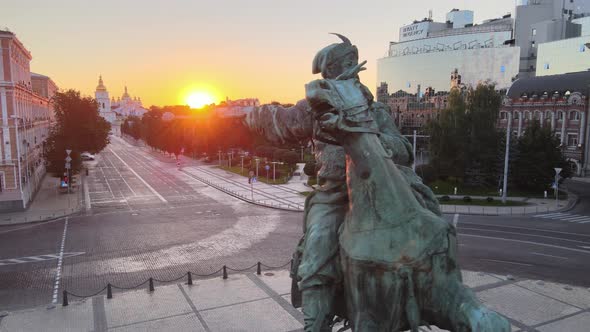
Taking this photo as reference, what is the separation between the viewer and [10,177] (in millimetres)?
36625

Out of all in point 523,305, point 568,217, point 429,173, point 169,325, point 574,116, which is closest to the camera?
point 169,325

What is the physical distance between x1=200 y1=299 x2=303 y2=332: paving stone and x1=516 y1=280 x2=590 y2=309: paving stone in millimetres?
9603

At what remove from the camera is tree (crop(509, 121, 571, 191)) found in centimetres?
4128

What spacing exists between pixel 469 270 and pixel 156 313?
13.0 meters


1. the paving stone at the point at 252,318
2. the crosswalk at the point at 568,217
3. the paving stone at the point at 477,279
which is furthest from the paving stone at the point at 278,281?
the crosswalk at the point at 568,217

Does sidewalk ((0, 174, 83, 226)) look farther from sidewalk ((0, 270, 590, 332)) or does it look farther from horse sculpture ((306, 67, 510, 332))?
horse sculpture ((306, 67, 510, 332))

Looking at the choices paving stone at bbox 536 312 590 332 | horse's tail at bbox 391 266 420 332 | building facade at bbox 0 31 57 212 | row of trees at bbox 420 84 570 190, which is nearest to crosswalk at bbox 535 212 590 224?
row of trees at bbox 420 84 570 190

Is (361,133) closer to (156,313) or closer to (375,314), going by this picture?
(375,314)

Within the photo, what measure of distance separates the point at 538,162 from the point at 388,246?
140 ft

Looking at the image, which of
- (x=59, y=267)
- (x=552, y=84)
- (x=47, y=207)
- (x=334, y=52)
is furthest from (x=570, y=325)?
(x=552, y=84)

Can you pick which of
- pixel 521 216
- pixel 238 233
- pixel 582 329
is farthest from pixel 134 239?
pixel 521 216

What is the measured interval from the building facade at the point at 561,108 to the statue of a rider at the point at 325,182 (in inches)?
1971

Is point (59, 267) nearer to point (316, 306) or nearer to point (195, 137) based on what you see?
point (316, 306)

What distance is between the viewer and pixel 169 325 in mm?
13766
